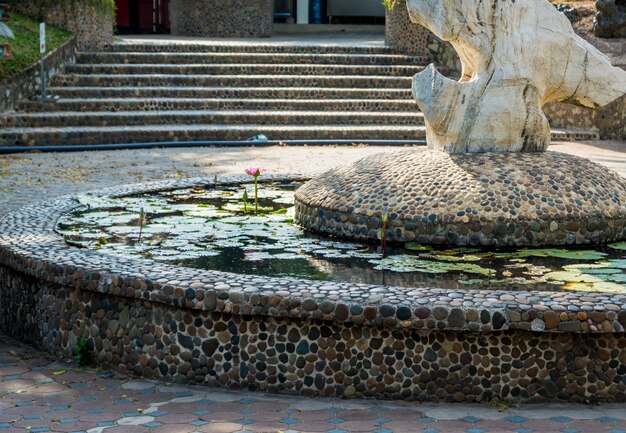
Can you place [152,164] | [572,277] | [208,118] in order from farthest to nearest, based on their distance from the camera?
[208,118], [152,164], [572,277]

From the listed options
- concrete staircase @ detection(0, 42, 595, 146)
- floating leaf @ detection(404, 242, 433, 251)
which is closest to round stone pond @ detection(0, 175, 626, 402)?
floating leaf @ detection(404, 242, 433, 251)

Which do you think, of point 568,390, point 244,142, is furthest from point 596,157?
point 568,390

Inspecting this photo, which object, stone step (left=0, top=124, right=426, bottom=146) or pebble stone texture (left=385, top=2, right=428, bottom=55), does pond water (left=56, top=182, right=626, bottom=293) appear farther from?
pebble stone texture (left=385, top=2, right=428, bottom=55)

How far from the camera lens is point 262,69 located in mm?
17891

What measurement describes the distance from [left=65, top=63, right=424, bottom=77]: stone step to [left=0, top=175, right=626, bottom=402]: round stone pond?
471 inches

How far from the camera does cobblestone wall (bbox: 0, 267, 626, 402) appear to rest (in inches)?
181

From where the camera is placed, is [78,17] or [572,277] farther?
[78,17]

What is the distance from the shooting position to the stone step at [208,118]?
1544 centimetres

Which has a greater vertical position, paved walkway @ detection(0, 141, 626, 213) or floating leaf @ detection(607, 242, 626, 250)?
floating leaf @ detection(607, 242, 626, 250)

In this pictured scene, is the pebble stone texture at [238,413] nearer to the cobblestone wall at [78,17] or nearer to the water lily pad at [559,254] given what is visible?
the water lily pad at [559,254]

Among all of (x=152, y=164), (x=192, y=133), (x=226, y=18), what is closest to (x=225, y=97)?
(x=192, y=133)

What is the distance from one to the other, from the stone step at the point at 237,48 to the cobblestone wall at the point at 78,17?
1.10 feet

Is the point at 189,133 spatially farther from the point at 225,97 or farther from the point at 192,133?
the point at 225,97

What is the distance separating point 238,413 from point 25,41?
13761mm
